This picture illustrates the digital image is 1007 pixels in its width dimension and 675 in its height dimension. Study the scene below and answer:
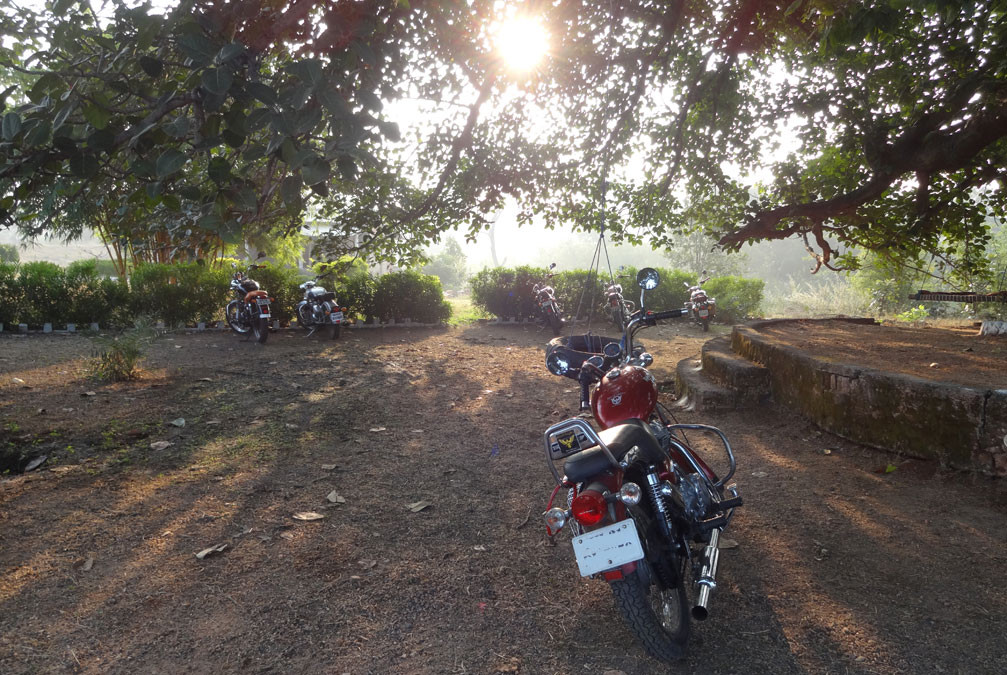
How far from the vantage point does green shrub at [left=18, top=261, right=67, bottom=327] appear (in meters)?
9.56

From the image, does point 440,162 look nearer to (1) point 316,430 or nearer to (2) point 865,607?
(1) point 316,430

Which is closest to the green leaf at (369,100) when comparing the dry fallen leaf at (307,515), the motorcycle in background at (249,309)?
the dry fallen leaf at (307,515)

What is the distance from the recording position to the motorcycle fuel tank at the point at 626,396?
2.59m

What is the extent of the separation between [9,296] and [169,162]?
33.8 ft

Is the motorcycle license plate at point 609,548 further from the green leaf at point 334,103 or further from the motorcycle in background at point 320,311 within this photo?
the motorcycle in background at point 320,311

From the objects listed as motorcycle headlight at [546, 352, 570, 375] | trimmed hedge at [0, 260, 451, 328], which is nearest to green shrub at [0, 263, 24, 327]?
trimmed hedge at [0, 260, 451, 328]

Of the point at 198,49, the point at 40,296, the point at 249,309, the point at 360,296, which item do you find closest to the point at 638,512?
the point at 198,49

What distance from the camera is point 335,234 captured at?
8.48 m

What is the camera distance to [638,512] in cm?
218

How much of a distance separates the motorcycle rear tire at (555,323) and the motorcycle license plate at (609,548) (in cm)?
974

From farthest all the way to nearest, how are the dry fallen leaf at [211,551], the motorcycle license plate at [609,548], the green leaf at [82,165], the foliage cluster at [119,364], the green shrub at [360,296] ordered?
the green shrub at [360,296]
the foliage cluster at [119,364]
the dry fallen leaf at [211,551]
the green leaf at [82,165]
the motorcycle license plate at [609,548]

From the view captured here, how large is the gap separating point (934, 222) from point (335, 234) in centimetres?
810

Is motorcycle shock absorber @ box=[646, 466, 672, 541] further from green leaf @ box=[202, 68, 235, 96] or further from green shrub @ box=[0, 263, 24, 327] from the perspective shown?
green shrub @ box=[0, 263, 24, 327]

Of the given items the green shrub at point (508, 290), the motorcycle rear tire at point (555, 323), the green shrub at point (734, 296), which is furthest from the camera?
the green shrub at point (734, 296)
